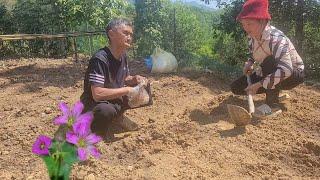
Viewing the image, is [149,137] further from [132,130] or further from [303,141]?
[303,141]

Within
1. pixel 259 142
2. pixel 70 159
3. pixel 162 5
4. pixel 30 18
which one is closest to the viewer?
pixel 70 159

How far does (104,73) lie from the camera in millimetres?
3533

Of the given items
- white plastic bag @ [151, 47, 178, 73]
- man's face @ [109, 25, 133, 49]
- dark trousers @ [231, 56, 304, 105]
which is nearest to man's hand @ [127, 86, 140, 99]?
man's face @ [109, 25, 133, 49]

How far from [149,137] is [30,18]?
21.2 feet

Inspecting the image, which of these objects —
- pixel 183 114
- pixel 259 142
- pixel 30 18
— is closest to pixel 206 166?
pixel 259 142

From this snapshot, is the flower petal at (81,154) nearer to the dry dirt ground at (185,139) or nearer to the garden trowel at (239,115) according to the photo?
the dry dirt ground at (185,139)

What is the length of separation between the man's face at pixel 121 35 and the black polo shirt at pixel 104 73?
132mm

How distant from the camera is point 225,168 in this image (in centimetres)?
315

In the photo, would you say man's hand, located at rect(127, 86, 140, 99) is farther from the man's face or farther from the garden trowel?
the garden trowel

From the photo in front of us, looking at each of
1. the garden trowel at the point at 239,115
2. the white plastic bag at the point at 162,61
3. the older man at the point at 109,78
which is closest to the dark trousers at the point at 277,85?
the garden trowel at the point at 239,115

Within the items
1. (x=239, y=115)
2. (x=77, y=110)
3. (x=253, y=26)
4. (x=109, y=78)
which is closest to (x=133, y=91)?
(x=109, y=78)

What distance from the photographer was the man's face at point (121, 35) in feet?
11.5

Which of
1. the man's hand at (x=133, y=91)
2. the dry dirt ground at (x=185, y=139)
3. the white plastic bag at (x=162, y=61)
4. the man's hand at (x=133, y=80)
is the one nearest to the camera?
the dry dirt ground at (x=185, y=139)

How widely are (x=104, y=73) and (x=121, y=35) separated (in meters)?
0.33
